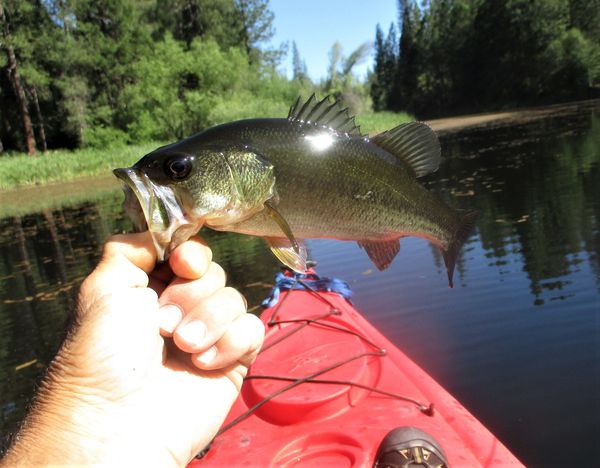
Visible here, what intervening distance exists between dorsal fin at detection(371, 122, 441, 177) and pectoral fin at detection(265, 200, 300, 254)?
62 centimetres

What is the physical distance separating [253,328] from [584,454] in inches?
160

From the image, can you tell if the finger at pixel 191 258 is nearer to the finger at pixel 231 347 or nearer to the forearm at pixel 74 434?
the finger at pixel 231 347

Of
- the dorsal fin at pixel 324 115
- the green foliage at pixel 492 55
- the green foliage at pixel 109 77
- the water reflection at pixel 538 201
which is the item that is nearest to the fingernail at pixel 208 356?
the dorsal fin at pixel 324 115

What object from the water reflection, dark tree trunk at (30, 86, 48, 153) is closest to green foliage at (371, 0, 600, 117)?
the water reflection

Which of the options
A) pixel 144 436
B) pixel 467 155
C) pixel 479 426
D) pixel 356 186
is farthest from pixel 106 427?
pixel 467 155

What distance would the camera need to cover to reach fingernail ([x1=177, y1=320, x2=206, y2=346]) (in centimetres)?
194

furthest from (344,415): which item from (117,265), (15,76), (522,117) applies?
(522,117)

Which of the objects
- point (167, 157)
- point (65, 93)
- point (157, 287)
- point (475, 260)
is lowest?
point (475, 260)

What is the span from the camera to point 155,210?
5.51 ft

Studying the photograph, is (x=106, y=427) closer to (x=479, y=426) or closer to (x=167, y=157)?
(x=167, y=157)

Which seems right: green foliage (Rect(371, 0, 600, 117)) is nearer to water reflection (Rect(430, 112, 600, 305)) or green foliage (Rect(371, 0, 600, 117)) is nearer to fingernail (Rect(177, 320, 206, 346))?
water reflection (Rect(430, 112, 600, 305))

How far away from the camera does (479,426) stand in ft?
11.0

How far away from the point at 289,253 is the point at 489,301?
20.1 ft

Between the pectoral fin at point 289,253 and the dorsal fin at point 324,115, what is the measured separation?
55 centimetres
